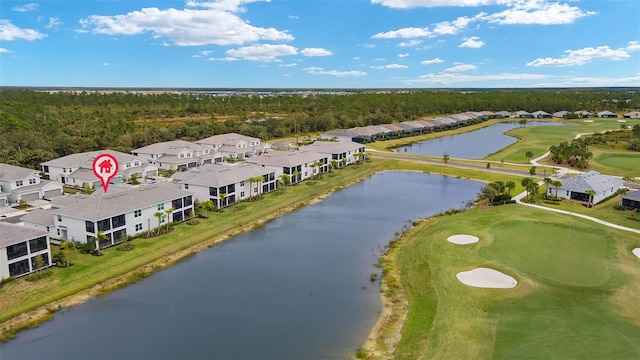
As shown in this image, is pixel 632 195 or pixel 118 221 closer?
pixel 118 221

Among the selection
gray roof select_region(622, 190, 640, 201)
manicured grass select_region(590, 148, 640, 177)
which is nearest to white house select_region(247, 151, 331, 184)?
gray roof select_region(622, 190, 640, 201)

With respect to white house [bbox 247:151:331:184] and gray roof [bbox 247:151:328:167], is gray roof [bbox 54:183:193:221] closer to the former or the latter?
white house [bbox 247:151:331:184]

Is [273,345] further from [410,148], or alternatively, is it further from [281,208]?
[410,148]

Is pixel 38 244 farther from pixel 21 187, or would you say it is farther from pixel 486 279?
pixel 486 279

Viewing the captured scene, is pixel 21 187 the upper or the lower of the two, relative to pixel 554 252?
upper

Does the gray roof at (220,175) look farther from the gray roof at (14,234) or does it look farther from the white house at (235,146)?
the white house at (235,146)

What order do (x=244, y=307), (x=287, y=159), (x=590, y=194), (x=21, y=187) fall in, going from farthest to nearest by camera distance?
(x=287, y=159)
(x=21, y=187)
(x=590, y=194)
(x=244, y=307)

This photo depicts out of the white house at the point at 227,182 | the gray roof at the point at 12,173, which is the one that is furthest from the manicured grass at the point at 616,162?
the gray roof at the point at 12,173

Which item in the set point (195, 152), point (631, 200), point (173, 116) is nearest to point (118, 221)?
point (195, 152)
